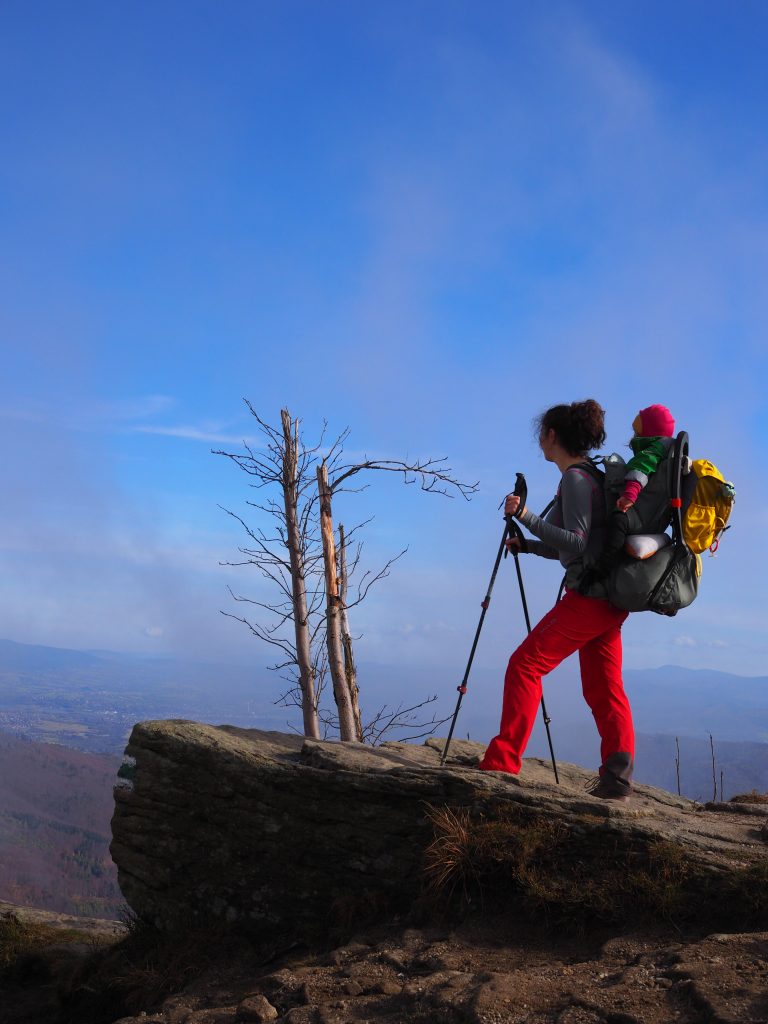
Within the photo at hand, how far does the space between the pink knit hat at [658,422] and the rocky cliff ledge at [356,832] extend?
3.30 m

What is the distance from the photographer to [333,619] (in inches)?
490

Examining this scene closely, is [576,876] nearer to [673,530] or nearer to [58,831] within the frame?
[673,530]

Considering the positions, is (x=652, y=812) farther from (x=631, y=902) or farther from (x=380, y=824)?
(x=380, y=824)

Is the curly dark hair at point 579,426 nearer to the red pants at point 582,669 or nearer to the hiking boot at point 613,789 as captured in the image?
the red pants at point 582,669

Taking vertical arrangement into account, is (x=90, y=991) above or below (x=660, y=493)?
below

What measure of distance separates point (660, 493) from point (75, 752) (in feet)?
699

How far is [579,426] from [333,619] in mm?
6499

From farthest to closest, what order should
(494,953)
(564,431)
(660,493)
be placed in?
(564,431) < (660,493) < (494,953)

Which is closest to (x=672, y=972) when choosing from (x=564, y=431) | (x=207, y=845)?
(x=564, y=431)

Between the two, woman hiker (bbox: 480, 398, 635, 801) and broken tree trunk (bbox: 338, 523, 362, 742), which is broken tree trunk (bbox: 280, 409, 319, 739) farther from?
woman hiker (bbox: 480, 398, 635, 801)

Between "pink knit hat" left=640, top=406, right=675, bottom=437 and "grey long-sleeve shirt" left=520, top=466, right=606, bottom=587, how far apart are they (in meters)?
0.73

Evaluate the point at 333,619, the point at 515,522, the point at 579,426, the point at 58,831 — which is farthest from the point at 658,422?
the point at 58,831

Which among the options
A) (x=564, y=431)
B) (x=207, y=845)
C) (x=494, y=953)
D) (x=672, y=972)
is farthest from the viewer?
(x=207, y=845)

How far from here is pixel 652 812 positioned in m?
6.75
